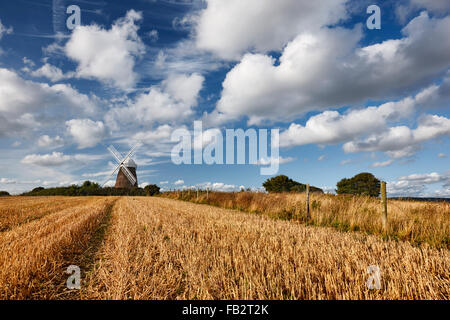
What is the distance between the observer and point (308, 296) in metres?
2.89

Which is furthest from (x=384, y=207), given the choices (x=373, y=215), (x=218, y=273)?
(x=218, y=273)

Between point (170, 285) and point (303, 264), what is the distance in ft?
6.80

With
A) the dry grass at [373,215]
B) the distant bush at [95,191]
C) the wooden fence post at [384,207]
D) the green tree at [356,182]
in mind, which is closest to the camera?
the dry grass at [373,215]

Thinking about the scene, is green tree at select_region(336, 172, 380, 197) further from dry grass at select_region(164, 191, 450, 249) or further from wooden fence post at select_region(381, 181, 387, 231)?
wooden fence post at select_region(381, 181, 387, 231)

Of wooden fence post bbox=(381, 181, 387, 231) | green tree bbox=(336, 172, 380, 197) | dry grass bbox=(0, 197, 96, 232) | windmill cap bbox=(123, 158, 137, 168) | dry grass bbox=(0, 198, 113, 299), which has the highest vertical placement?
windmill cap bbox=(123, 158, 137, 168)

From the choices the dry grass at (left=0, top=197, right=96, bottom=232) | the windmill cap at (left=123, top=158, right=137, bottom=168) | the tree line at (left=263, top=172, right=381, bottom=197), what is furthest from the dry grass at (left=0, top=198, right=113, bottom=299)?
the windmill cap at (left=123, top=158, right=137, bottom=168)

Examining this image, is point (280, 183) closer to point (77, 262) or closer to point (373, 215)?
point (373, 215)

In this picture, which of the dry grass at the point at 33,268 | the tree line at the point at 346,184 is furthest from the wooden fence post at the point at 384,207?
the tree line at the point at 346,184

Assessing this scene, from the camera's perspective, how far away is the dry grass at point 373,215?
24.5 feet

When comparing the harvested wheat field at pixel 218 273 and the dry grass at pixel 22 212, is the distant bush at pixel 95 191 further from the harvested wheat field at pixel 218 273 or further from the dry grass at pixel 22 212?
the harvested wheat field at pixel 218 273

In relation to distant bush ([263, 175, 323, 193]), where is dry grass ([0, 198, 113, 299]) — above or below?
below

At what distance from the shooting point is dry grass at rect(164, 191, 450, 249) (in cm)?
747
